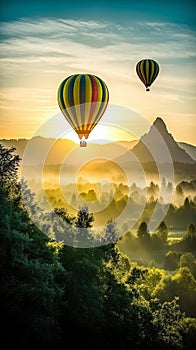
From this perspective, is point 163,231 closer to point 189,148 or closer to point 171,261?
point 171,261

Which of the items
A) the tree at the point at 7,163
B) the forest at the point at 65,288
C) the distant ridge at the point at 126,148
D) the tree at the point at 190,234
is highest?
the distant ridge at the point at 126,148

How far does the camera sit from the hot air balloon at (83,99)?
26.6 ft

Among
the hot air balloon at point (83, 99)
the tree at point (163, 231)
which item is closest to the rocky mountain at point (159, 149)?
the tree at point (163, 231)

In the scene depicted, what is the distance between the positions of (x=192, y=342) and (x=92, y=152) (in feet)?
22.4

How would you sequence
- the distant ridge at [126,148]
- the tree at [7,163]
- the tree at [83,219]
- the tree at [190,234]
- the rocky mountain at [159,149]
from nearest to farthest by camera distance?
the tree at [7,163] < the tree at [83,219] < the distant ridge at [126,148] < the tree at [190,234] < the rocky mountain at [159,149]

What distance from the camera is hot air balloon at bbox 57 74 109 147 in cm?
812

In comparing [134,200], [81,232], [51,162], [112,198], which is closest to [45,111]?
[51,162]

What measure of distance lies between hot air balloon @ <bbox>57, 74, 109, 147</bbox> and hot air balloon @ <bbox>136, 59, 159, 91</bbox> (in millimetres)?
1878

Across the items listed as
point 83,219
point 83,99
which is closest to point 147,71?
point 83,99

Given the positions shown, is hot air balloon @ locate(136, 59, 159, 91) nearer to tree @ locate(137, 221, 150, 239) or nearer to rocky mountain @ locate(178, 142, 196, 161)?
rocky mountain @ locate(178, 142, 196, 161)

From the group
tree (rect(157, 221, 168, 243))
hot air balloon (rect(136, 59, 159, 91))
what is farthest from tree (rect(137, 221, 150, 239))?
hot air balloon (rect(136, 59, 159, 91))

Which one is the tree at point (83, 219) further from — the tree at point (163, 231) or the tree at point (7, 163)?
the tree at point (163, 231)

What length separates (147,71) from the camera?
10289mm

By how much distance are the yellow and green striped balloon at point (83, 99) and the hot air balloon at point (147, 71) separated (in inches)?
73.9
